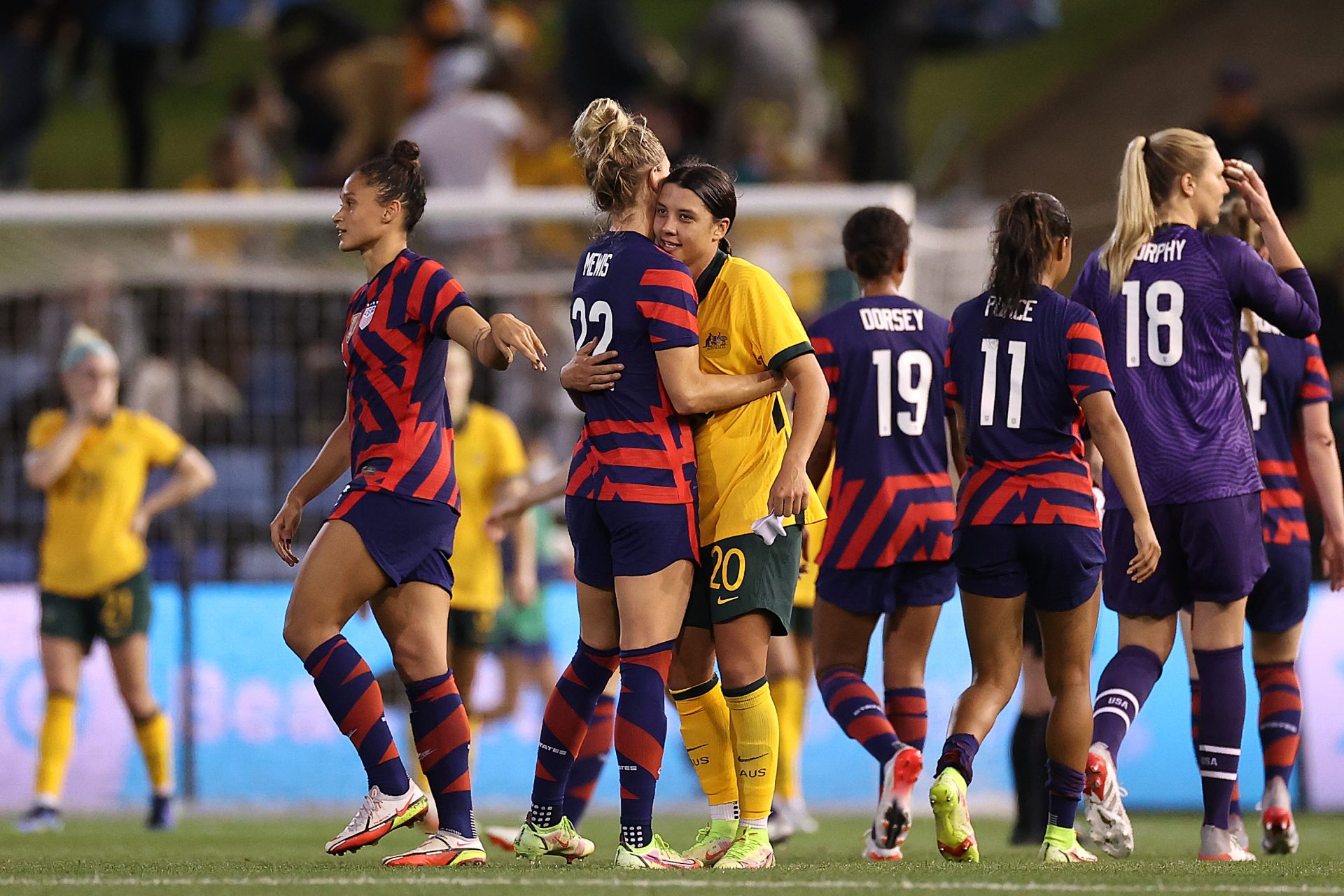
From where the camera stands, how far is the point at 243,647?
32.7 ft

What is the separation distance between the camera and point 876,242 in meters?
6.32

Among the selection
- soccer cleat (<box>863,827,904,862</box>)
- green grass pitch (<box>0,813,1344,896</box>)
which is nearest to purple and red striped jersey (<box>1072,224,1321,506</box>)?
green grass pitch (<box>0,813,1344,896</box>)

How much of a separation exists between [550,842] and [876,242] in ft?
7.77

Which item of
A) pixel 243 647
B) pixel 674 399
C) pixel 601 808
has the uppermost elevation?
pixel 674 399

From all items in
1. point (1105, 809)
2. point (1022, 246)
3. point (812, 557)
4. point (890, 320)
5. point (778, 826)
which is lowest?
point (778, 826)

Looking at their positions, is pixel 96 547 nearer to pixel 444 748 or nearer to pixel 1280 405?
pixel 444 748

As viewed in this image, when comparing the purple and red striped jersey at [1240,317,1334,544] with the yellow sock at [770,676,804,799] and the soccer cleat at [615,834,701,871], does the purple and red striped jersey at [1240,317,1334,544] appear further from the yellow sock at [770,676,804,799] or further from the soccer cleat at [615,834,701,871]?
the soccer cleat at [615,834,701,871]

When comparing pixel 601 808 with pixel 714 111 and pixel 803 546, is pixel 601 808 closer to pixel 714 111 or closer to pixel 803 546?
pixel 803 546

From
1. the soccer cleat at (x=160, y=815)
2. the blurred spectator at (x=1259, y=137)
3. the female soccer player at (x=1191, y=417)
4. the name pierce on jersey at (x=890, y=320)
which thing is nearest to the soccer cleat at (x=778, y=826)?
the female soccer player at (x=1191, y=417)

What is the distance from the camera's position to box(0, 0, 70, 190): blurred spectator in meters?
16.5

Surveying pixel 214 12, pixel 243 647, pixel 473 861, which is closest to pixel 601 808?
pixel 243 647

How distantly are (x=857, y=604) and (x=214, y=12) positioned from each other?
1563cm

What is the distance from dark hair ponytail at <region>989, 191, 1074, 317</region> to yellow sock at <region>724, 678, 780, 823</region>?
1398mm

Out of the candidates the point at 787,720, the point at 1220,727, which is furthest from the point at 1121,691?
the point at 787,720
